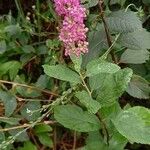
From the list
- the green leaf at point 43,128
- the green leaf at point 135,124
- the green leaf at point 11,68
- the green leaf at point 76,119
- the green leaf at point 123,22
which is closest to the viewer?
the green leaf at point 135,124

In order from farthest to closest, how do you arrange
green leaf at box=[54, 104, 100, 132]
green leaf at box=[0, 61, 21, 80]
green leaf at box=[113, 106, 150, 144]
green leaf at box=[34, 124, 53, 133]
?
1. green leaf at box=[0, 61, 21, 80]
2. green leaf at box=[34, 124, 53, 133]
3. green leaf at box=[54, 104, 100, 132]
4. green leaf at box=[113, 106, 150, 144]

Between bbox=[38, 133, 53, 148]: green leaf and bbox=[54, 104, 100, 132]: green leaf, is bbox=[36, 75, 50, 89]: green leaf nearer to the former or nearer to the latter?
bbox=[38, 133, 53, 148]: green leaf

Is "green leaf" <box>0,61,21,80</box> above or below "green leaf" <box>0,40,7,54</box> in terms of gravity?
below

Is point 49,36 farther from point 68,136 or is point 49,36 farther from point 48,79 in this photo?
point 68,136

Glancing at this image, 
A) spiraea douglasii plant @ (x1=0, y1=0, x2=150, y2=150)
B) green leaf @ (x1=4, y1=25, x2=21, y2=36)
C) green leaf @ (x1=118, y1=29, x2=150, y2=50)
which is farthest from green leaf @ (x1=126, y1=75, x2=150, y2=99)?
green leaf @ (x1=4, y1=25, x2=21, y2=36)

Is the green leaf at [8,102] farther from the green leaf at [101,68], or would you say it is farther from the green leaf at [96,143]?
the green leaf at [101,68]

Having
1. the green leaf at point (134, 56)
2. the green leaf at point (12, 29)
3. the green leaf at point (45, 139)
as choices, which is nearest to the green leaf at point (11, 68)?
the green leaf at point (12, 29)

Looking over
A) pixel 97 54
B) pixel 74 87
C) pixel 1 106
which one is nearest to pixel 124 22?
pixel 97 54

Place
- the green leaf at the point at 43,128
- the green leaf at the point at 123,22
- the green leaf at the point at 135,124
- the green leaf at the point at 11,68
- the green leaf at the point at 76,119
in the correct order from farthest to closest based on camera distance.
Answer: the green leaf at the point at 11,68
the green leaf at the point at 43,128
the green leaf at the point at 123,22
the green leaf at the point at 76,119
the green leaf at the point at 135,124
